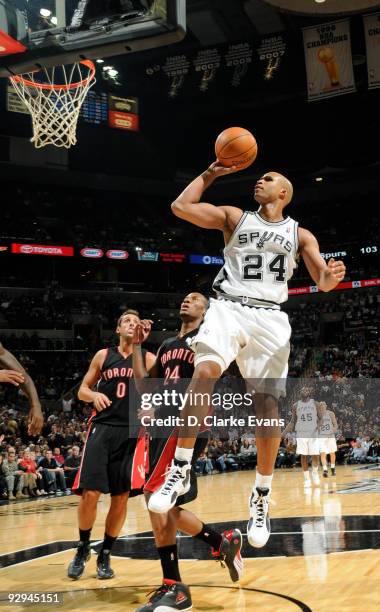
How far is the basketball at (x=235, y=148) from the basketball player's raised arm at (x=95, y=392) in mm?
2203

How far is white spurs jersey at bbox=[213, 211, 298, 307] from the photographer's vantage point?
462 cm

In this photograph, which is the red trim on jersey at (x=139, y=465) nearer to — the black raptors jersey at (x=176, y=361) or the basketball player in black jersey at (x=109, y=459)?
the basketball player in black jersey at (x=109, y=459)

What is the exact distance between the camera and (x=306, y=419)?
44.9ft

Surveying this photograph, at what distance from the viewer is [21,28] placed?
5.79m

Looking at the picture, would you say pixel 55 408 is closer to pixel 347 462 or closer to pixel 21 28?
pixel 347 462

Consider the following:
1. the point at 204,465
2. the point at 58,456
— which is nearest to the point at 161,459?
the point at 58,456

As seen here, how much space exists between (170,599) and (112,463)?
1.59 m

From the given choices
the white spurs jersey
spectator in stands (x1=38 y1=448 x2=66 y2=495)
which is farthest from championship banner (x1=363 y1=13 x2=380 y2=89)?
the white spurs jersey

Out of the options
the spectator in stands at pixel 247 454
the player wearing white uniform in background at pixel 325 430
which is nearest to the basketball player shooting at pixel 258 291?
the player wearing white uniform in background at pixel 325 430

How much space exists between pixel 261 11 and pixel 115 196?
41.0 feet

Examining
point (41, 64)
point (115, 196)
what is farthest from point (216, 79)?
point (41, 64)

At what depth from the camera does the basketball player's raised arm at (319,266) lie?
4578 millimetres

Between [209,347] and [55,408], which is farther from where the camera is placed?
[55,408]

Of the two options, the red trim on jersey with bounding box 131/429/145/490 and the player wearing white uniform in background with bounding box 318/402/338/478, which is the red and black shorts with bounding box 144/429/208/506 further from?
the player wearing white uniform in background with bounding box 318/402/338/478
